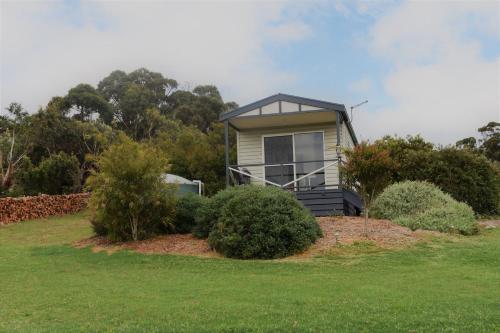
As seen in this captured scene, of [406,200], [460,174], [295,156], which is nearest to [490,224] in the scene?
[460,174]

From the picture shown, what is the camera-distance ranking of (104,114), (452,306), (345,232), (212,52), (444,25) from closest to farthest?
(452,306), (345,232), (444,25), (212,52), (104,114)

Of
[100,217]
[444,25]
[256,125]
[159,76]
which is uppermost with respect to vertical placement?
[159,76]

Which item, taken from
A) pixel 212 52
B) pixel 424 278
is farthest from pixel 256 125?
pixel 424 278

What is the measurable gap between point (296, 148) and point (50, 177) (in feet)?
49.6

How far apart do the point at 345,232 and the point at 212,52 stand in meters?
11.6

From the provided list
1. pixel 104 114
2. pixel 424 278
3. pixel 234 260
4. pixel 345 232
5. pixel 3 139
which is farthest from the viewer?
pixel 104 114

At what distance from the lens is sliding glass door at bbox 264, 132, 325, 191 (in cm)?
1756

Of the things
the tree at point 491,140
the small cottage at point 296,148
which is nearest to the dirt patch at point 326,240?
the small cottage at point 296,148

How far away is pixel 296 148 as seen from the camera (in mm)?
17859

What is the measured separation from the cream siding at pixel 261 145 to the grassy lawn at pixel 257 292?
636 centimetres

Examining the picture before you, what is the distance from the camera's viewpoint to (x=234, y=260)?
33.9 ft

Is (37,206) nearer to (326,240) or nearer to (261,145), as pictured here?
(261,145)

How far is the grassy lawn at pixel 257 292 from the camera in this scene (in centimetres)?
554

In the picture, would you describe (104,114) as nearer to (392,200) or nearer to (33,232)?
(33,232)
